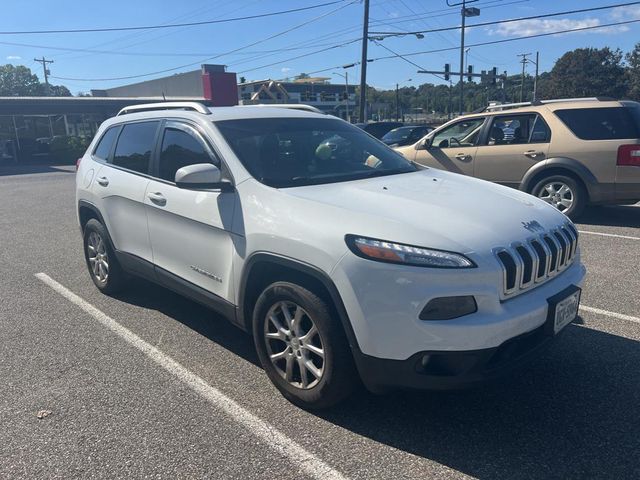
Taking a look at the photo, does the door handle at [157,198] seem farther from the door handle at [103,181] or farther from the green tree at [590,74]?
the green tree at [590,74]

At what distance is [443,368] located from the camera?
2805 mm

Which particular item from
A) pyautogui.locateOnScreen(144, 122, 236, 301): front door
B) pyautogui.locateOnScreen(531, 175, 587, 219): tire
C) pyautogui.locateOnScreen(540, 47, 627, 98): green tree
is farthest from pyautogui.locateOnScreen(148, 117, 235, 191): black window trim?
pyautogui.locateOnScreen(540, 47, 627, 98): green tree

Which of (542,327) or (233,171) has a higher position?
(233,171)

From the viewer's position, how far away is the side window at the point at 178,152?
4.00 metres

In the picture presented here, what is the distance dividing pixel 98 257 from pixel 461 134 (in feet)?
20.8

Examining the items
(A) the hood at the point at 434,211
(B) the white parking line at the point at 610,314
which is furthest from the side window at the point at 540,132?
(A) the hood at the point at 434,211

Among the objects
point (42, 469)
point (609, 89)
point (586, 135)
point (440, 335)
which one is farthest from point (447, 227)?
point (609, 89)

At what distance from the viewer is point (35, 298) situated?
557cm

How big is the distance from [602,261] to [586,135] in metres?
2.55

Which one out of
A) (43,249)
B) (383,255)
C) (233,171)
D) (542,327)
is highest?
(233,171)

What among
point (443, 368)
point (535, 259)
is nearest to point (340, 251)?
point (443, 368)

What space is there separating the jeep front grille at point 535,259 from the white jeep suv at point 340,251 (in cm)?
1

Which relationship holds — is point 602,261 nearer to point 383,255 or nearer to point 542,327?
point 542,327

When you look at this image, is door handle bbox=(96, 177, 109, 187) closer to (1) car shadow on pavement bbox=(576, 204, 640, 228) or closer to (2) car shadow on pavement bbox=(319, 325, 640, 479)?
(2) car shadow on pavement bbox=(319, 325, 640, 479)
